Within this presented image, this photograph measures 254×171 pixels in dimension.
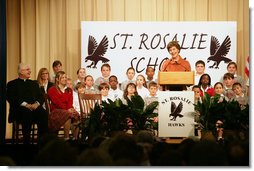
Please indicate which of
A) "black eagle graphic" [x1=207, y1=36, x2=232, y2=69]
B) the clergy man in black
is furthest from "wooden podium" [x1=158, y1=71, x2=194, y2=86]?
"black eagle graphic" [x1=207, y1=36, x2=232, y2=69]

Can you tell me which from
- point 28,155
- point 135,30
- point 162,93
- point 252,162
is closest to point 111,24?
point 135,30

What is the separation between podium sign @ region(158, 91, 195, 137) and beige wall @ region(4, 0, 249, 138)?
3.85m

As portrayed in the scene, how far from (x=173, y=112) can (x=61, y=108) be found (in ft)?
5.66

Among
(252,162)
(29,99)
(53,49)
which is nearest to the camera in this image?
(252,162)

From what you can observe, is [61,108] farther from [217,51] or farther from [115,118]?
[217,51]

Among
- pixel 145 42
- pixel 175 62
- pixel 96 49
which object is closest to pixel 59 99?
pixel 96 49

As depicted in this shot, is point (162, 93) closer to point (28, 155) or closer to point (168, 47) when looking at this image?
point (28, 155)

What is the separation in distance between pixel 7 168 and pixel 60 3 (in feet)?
24.0

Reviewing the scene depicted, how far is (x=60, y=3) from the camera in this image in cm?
970

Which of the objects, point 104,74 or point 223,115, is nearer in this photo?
point 223,115

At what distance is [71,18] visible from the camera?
9664 mm

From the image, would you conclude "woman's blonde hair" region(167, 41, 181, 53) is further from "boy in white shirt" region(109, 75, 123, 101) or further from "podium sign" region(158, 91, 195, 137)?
"podium sign" region(158, 91, 195, 137)

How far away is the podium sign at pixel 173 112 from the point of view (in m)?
5.98

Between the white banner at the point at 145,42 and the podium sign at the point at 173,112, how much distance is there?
2.67 meters
